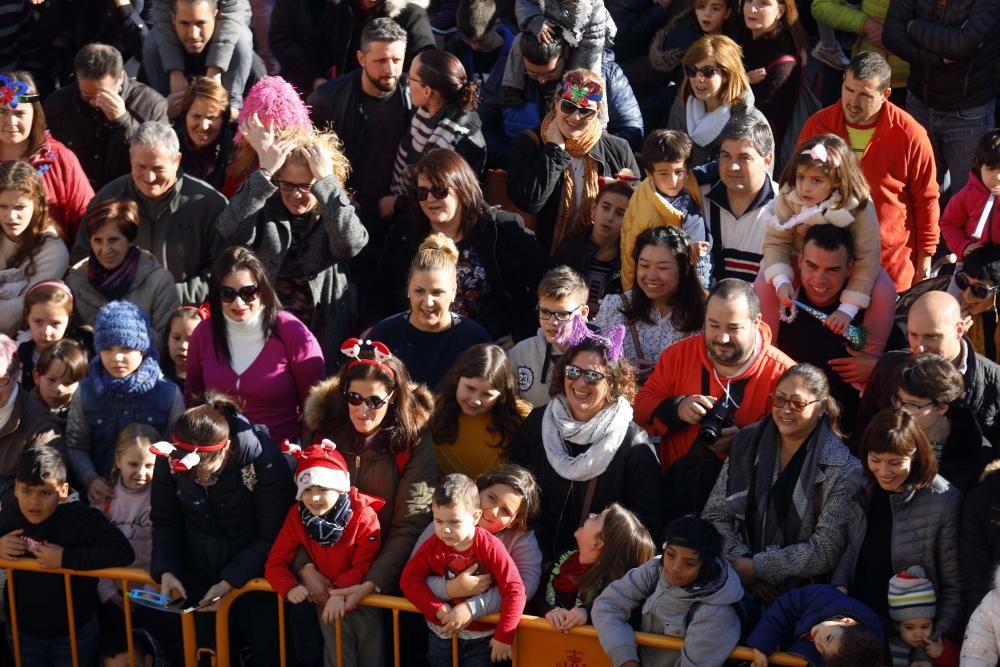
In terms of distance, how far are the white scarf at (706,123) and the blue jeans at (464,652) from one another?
3.42m

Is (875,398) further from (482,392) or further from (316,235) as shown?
(316,235)

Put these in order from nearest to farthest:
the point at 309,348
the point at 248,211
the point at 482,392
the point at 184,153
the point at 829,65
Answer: the point at 482,392 < the point at 309,348 < the point at 248,211 < the point at 184,153 < the point at 829,65

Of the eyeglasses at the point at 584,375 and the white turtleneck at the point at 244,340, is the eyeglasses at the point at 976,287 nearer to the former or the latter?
the eyeglasses at the point at 584,375

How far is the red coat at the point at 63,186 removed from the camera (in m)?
8.27

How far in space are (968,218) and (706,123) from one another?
1557mm

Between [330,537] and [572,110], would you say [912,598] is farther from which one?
[572,110]

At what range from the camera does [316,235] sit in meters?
7.72

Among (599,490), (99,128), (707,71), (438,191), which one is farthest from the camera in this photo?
(99,128)

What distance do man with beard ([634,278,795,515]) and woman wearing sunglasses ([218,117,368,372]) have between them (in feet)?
6.23

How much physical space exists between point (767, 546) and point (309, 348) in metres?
2.36

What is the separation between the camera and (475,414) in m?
6.67

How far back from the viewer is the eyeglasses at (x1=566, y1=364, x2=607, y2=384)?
6.28 m

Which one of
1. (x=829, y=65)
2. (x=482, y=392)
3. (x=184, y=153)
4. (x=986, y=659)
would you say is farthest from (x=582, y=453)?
(x=829, y=65)

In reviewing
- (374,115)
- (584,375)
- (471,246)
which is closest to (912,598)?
(584,375)
